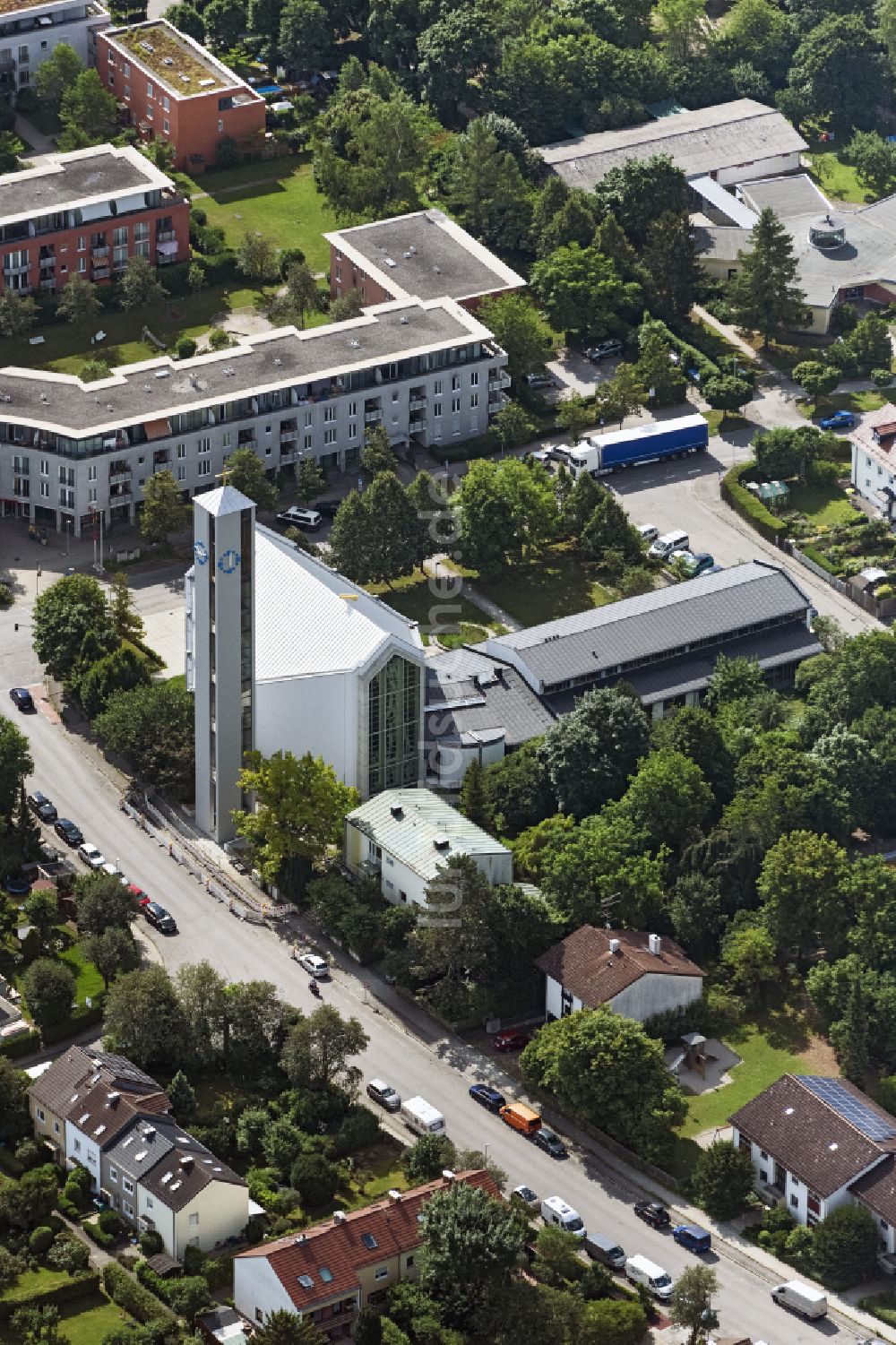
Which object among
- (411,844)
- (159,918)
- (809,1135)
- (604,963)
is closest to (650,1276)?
(809,1135)

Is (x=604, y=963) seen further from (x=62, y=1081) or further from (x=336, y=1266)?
(x=62, y=1081)

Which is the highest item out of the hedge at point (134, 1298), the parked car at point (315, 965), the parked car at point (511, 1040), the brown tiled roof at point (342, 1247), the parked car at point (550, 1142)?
the brown tiled roof at point (342, 1247)

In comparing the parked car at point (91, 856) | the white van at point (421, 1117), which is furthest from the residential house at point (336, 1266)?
the parked car at point (91, 856)

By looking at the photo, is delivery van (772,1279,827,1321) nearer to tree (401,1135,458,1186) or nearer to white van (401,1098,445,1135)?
tree (401,1135,458,1186)

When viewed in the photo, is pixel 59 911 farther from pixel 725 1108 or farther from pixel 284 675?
pixel 725 1108

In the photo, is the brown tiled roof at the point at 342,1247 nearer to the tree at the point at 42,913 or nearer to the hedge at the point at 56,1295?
the hedge at the point at 56,1295

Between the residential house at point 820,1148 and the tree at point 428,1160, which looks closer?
the residential house at point 820,1148
